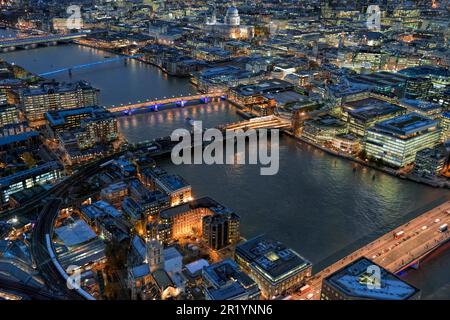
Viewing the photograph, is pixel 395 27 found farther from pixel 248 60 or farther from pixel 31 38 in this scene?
pixel 31 38

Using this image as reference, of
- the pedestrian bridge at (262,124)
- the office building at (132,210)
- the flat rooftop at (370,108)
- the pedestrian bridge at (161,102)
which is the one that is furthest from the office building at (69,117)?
the flat rooftop at (370,108)

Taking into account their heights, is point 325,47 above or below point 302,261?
above

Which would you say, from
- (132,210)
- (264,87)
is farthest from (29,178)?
(264,87)

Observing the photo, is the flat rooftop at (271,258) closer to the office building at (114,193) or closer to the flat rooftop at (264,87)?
the office building at (114,193)

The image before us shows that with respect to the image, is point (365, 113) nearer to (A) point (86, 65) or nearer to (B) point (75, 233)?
(B) point (75, 233)

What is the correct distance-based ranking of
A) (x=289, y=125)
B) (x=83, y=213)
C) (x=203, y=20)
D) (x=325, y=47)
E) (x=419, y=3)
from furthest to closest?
1. (x=419, y=3)
2. (x=203, y=20)
3. (x=325, y=47)
4. (x=289, y=125)
5. (x=83, y=213)

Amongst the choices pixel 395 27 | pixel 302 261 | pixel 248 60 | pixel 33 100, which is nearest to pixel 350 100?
pixel 248 60
